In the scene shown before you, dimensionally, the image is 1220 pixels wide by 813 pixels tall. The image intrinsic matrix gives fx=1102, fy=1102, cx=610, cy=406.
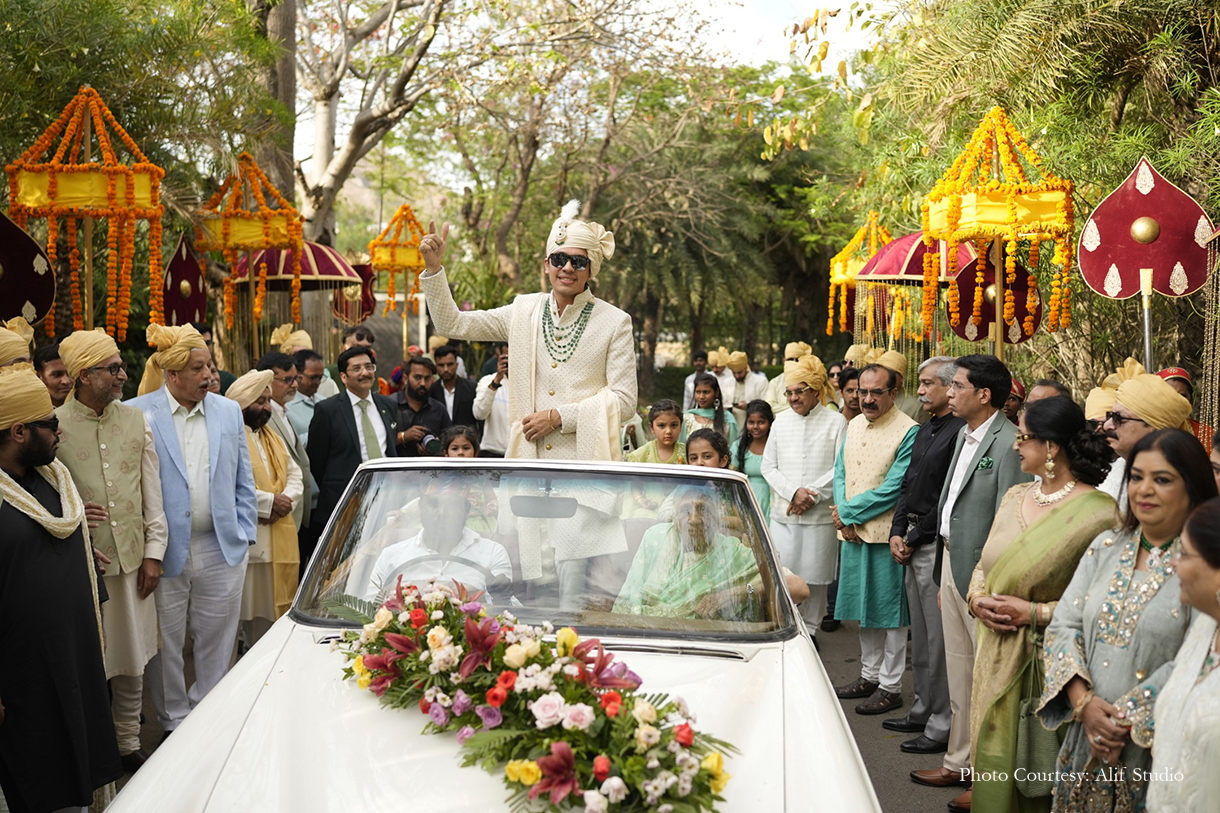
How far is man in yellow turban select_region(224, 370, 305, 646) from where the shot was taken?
6.57 meters

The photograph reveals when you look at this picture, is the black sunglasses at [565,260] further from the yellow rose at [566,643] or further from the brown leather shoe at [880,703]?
the brown leather shoe at [880,703]

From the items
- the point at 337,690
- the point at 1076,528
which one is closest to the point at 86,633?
the point at 337,690

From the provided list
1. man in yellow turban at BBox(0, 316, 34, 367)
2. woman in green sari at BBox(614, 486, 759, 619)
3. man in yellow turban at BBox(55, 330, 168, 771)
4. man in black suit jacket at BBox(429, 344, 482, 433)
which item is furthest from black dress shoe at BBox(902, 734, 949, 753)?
man in black suit jacket at BBox(429, 344, 482, 433)

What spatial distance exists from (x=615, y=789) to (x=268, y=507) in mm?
4354

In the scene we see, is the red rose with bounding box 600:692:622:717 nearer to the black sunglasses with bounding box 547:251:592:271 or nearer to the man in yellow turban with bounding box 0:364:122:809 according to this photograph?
the man in yellow turban with bounding box 0:364:122:809

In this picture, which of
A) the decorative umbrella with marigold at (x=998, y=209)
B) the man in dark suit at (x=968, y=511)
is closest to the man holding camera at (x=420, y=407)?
the decorative umbrella with marigold at (x=998, y=209)

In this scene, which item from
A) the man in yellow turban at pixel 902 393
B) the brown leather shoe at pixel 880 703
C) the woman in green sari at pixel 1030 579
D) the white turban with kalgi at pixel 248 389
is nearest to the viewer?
the woman in green sari at pixel 1030 579

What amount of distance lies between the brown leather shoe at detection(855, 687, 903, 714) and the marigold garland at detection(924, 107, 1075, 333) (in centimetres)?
286

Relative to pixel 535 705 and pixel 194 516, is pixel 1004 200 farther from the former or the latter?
pixel 535 705

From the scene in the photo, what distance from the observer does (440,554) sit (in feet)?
12.6

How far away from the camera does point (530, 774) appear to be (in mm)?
2750

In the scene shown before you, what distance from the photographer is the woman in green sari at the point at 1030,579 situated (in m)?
4.27

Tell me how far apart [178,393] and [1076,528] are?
4.45 metres

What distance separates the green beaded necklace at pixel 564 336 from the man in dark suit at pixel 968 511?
1925 millimetres
